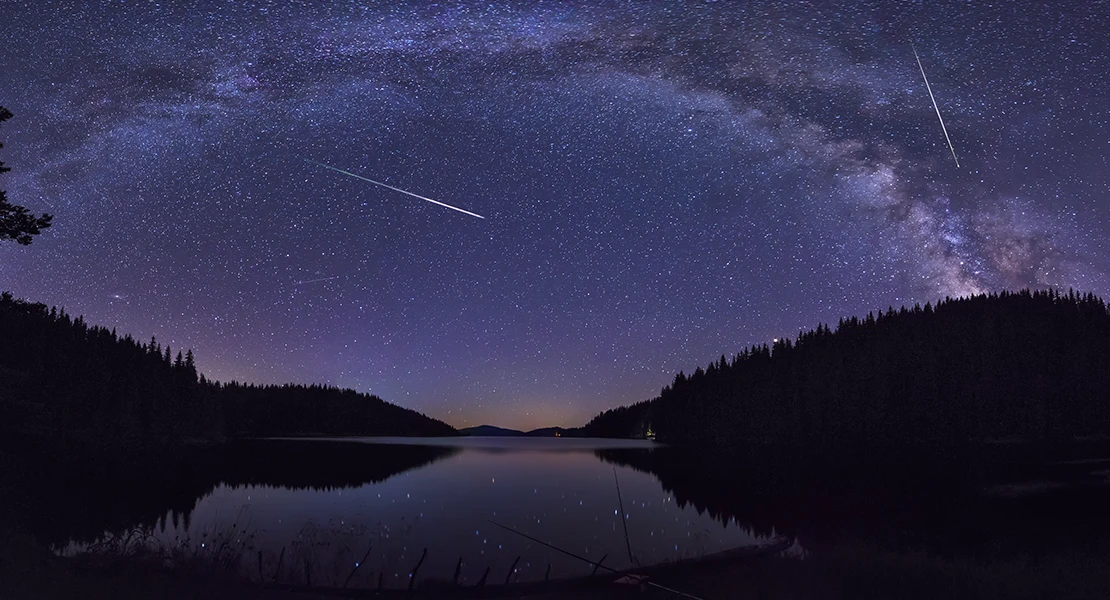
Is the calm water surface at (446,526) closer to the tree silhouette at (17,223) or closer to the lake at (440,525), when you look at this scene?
the lake at (440,525)

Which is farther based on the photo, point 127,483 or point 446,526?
point 127,483

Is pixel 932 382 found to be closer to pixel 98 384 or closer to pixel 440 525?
pixel 440 525

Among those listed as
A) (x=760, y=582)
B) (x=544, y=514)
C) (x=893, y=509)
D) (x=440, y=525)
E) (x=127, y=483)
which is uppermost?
(x=760, y=582)

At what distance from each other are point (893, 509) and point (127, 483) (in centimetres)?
6878

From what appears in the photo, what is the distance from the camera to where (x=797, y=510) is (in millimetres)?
49688

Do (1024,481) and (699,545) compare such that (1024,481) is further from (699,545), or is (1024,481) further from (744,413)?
(744,413)

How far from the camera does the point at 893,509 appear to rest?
169 feet

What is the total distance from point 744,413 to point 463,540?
128m

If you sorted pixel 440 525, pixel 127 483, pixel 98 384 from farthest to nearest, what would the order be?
pixel 98 384
pixel 127 483
pixel 440 525

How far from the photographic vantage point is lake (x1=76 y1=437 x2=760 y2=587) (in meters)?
29.8

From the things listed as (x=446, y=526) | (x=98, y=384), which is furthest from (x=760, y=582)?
(x=98, y=384)

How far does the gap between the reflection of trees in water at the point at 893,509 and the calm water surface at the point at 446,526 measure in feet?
12.4

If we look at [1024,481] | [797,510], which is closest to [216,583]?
[797,510]

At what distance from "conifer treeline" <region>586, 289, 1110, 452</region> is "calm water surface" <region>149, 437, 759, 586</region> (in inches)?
2748
